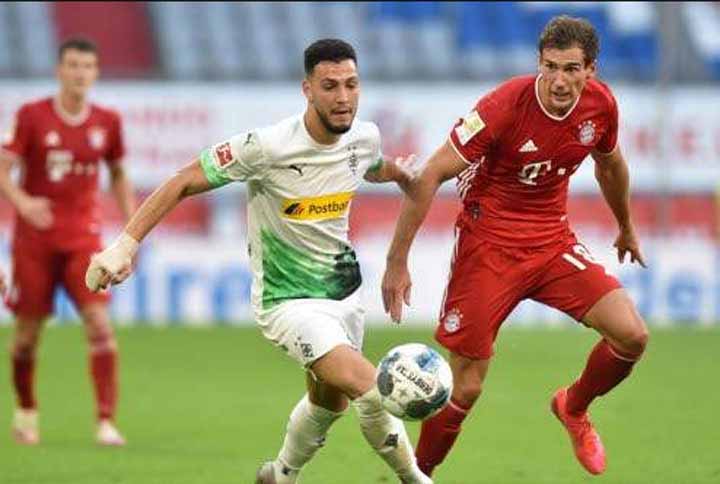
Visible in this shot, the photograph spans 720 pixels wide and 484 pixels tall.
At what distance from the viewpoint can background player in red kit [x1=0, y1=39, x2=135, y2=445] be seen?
12094 mm

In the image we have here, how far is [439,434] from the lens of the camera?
9.38 metres

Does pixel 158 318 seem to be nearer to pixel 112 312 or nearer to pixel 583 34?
pixel 112 312

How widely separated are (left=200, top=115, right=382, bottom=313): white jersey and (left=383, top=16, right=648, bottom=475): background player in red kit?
1.10ft

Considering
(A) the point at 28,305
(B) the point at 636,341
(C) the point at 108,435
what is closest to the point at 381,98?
(A) the point at 28,305

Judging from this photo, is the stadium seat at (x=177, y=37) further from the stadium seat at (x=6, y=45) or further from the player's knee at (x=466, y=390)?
the player's knee at (x=466, y=390)

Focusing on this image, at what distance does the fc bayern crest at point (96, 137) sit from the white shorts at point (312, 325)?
12.3ft

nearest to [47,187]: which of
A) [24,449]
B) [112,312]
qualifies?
[24,449]

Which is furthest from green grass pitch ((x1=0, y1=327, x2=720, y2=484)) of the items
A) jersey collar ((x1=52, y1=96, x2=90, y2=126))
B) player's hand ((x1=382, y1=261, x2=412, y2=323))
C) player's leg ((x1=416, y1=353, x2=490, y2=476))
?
jersey collar ((x1=52, y1=96, x2=90, y2=126))

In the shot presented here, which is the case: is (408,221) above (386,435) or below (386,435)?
above

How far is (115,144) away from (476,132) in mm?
4003

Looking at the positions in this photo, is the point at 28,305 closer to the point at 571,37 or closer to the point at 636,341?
the point at 636,341

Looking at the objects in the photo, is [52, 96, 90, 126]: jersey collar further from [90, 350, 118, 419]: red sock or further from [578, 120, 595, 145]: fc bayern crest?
[578, 120, 595, 145]: fc bayern crest

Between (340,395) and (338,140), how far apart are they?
Result: 4.01 feet

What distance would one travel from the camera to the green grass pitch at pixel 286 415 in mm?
10523
